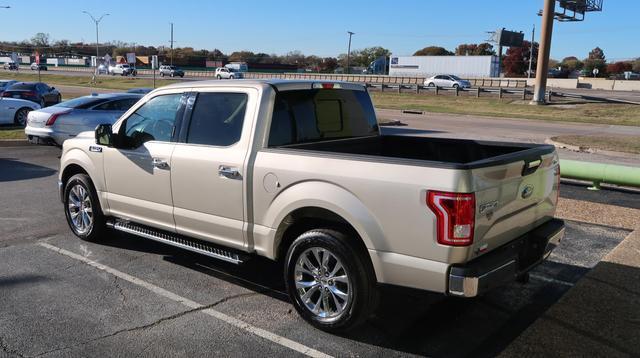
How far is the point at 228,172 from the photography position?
457 centimetres

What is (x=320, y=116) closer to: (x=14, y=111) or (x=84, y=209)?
(x=84, y=209)

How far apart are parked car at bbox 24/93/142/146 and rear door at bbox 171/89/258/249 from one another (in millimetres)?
8804

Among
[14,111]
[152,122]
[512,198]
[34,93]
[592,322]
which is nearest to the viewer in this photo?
[512,198]

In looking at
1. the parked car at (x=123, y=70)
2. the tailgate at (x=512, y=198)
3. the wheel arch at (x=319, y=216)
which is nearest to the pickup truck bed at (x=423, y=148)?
the tailgate at (x=512, y=198)

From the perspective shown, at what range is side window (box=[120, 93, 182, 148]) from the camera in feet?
17.4

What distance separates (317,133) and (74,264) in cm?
282

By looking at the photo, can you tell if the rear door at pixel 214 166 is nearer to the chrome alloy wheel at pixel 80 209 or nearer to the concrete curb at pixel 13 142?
the chrome alloy wheel at pixel 80 209

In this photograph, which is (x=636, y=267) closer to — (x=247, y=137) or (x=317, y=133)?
(x=317, y=133)

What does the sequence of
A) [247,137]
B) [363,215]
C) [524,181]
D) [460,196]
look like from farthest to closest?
1. [247,137]
2. [524,181]
3. [363,215]
4. [460,196]

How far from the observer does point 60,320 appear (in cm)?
426

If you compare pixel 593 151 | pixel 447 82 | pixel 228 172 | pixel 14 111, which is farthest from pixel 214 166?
pixel 447 82

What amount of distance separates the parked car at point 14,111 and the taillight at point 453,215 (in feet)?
61.2

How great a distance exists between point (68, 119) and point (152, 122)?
335 inches

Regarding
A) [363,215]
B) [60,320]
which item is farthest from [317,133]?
[60,320]
